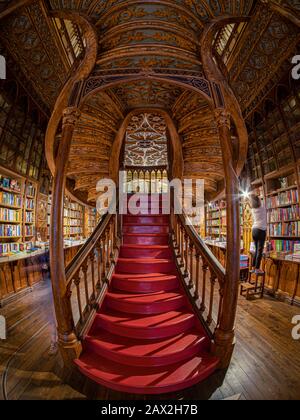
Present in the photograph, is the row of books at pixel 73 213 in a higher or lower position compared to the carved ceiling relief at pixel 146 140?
lower

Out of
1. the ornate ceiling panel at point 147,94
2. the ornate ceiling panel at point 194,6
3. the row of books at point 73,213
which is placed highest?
the ornate ceiling panel at point 194,6

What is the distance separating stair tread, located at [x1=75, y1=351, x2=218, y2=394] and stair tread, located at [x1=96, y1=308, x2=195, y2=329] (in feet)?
0.99

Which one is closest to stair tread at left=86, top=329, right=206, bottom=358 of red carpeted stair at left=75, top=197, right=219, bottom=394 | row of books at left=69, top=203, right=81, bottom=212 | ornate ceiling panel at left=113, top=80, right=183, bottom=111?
red carpeted stair at left=75, top=197, right=219, bottom=394

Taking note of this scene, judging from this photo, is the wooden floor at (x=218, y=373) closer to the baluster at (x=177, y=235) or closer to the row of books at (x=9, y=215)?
the baluster at (x=177, y=235)

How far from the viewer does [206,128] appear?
11.0 ft

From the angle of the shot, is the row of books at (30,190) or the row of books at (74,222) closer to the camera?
the row of books at (30,190)

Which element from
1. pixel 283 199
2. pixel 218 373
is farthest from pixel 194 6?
pixel 283 199

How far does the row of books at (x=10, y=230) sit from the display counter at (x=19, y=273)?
54 cm

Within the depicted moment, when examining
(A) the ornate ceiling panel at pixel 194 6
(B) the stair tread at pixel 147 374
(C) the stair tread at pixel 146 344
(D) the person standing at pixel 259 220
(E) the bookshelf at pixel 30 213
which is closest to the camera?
(B) the stair tread at pixel 147 374

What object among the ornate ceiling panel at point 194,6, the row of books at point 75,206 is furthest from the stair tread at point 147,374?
the row of books at point 75,206

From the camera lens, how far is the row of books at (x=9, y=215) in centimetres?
366

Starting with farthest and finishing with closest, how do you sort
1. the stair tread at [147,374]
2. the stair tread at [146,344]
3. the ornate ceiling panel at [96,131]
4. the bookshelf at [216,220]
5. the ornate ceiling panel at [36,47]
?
the bookshelf at [216,220] → the ornate ceiling panel at [96,131] → the ornate ceiling panel at [36,47] → the stair tread at [146,344] → the stair tread at [147,374]

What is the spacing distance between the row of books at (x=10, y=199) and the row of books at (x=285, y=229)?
561 centimetres

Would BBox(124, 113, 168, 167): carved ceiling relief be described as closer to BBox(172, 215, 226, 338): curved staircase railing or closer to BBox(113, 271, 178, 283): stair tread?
BBox(172, 215, 226, 338): curved staircase railing
